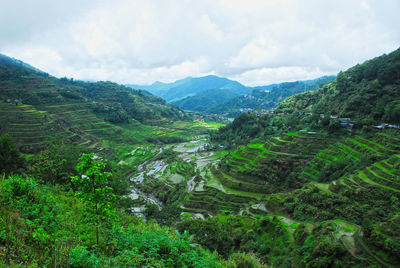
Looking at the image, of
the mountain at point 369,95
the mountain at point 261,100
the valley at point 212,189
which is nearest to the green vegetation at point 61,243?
the valley at point 212,189

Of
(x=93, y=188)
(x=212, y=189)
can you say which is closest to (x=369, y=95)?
(x=212, y=189)

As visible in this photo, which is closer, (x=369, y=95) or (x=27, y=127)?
(x=369, y=95)

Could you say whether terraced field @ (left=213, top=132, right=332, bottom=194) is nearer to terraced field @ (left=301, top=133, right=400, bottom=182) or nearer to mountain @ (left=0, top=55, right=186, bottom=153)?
terraced field @ (left=301, top=133, right=400, bottom=182)

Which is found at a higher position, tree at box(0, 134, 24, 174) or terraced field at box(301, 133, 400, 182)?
tree at box(0, 134, 24, 174)

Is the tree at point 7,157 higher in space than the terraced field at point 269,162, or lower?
higher

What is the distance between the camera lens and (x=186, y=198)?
28609mm

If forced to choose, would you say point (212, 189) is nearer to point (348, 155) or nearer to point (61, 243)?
point (348, 155)

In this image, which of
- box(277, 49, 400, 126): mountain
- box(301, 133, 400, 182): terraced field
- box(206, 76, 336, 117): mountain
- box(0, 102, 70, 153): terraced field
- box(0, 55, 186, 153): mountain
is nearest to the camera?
box(301, 133, 400, 182): terraced field

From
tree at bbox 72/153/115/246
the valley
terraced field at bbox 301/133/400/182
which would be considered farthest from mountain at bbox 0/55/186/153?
terraced field at bbox 301/133/400/182

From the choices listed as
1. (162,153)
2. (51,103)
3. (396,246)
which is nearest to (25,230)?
(396,246)

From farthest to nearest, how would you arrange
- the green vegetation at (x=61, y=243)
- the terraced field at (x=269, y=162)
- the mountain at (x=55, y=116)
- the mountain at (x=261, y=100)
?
1. the mountain at (x=261, y=100)
2. the mountain at (x=55, y=116)
3. the terraced field at (x=269, y=162)
4. the green vegetation at (x=61, y=243)

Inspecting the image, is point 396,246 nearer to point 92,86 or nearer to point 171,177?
point 171,177

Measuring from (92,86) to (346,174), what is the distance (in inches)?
4434

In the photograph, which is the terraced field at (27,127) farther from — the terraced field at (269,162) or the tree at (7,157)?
the terraced field at (269,162)
